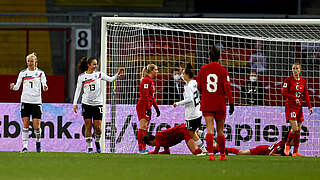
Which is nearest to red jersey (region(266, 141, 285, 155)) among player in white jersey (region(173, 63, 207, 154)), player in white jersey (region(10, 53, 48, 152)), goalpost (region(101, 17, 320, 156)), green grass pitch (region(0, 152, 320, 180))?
goalpost (region(101, 17, 320, 156))

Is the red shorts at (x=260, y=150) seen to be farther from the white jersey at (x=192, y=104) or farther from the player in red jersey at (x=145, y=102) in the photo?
the player in red jersey at (x=145, y=102)

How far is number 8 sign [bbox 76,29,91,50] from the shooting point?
54.0 feet

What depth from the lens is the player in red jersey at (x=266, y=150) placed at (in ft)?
43.1

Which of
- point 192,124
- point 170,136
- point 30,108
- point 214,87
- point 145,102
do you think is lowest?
point 170,136

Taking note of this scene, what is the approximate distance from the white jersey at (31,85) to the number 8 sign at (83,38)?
4114 mm

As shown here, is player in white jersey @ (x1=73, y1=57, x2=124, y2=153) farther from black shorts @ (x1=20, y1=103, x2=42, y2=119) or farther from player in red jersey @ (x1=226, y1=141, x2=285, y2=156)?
player in red jersey @ (x1=226, y1=141, x2=285, y2=156)

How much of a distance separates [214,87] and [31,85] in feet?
13.0

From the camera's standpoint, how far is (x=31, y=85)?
40.4 feet

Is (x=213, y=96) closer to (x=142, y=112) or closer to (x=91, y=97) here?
(x=91, y=97)

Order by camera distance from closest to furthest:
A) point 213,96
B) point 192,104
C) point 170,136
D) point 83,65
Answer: point 213,96
point 192,104
point 83,65
point 170,136

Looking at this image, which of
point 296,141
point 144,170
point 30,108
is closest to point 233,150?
point 296,141

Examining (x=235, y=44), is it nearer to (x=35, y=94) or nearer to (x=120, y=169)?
(x=35, y=94)

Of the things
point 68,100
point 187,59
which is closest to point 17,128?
point 68,100

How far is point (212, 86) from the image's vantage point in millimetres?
9961
